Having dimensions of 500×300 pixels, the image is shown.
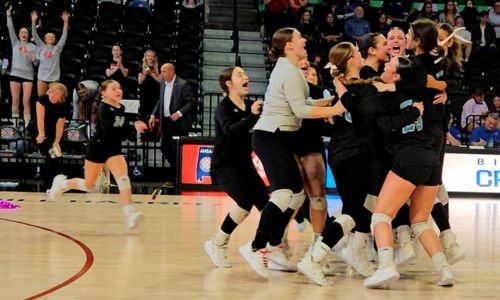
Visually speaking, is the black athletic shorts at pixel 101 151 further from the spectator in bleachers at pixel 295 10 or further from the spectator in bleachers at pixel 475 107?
the spectator in bleachers at pixel 295 10

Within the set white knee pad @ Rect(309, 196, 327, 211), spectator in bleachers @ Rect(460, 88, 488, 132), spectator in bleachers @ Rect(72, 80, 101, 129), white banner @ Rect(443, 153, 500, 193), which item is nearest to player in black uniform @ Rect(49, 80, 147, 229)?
white knee pad @ Rect(309, 196, 327, 211)

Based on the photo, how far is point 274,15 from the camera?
57.2 ft

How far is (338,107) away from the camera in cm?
591

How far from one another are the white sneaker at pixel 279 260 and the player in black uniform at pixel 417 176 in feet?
2.55

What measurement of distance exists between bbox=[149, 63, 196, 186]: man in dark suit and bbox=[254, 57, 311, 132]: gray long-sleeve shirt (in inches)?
276

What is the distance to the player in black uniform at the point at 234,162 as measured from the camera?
6555mm

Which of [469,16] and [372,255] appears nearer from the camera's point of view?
[372,255]

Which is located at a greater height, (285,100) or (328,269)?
(285,100)

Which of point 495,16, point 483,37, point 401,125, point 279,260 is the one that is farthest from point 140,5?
point 401,125

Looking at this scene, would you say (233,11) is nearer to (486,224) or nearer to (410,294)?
(486,224)

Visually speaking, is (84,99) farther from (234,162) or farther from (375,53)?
(375,53)

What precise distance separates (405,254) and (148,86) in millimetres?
8654

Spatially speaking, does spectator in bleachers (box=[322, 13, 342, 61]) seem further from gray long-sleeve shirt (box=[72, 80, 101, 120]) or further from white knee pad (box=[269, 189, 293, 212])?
white knee pad (box=[269, 189, 293, 212])

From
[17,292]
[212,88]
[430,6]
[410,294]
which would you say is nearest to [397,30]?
[410,294]
